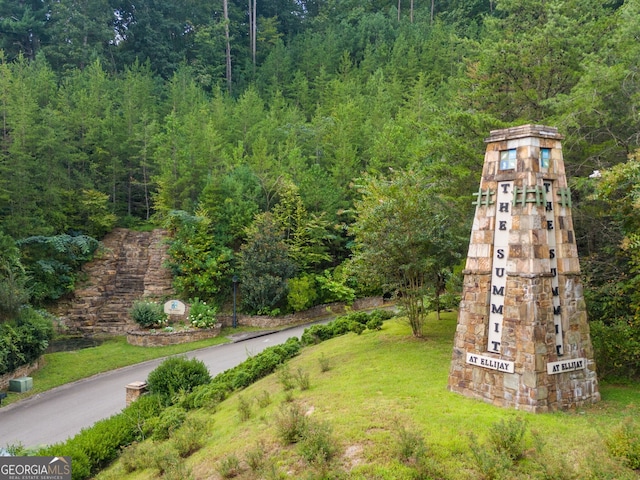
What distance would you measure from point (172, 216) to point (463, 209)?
16.5m

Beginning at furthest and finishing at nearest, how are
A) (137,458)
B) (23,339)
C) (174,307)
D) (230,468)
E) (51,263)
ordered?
(51,263)
(174,307)
(23,339)
(137,458)
(230,468)

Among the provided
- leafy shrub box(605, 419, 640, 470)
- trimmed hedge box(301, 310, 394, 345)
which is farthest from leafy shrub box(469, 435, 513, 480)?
trimmed hedge box(301, 310, 394, 345)

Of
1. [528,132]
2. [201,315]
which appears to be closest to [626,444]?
[528,132]

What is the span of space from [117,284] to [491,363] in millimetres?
22658

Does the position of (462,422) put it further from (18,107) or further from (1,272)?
(18,107)

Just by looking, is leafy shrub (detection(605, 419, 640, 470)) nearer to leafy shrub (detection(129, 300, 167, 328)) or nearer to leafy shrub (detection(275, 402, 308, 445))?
leafy shrub (detection(275, 402, 308, 445))

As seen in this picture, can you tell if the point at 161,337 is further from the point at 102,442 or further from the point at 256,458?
the point at 256,458

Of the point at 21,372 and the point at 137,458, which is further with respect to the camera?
the point at 21,372

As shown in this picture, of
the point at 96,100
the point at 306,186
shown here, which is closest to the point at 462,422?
the point at 306,186

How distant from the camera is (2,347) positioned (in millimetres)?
15375

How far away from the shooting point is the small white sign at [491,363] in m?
8.86

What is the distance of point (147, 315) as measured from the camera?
21516 mm

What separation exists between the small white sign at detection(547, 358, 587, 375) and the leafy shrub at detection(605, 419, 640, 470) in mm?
1455

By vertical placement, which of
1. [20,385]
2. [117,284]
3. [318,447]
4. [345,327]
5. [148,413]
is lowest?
[148,413]
